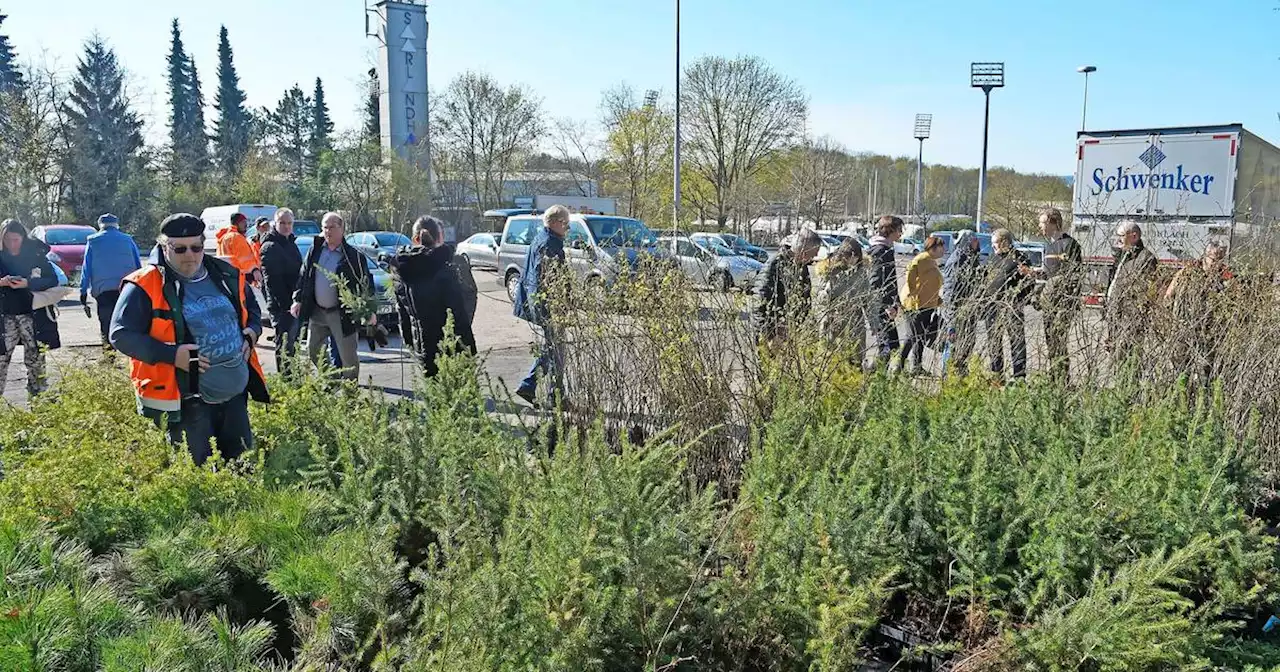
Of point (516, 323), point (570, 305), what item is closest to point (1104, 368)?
point (570, 305)

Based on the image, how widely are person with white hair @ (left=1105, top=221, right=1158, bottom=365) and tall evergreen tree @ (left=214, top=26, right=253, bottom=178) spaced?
5770cm

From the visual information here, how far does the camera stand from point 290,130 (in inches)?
2293

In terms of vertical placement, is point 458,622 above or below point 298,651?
above

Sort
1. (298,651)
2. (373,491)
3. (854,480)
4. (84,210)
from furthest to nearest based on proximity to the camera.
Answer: (84,210)
(373,491)
(854,480)
(298,651)

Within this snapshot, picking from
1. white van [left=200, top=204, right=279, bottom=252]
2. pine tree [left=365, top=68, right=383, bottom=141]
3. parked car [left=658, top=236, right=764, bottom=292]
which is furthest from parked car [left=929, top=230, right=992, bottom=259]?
pine tree [left=365, top=68, right=383, bottom=141]

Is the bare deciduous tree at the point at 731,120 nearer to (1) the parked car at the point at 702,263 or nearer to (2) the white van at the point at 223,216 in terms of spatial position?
(2) the white van at the point at 223,216

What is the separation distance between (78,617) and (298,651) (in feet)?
1.63

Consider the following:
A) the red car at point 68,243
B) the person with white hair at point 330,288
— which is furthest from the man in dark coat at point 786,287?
the red car at point 68,243

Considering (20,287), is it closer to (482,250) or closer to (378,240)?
(482,250)

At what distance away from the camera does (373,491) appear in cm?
285

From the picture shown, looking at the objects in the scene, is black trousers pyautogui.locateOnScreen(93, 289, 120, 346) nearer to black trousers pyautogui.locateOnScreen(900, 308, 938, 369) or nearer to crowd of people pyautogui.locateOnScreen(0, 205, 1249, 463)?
crowd of people pyautogui.locateOnScreen(0, 205, 1249, 463)

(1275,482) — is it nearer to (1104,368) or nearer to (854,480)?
(1104,368)

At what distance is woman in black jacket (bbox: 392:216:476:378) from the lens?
571 centimetres

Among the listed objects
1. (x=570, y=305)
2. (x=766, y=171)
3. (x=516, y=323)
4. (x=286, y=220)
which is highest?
(x=766, y=171)
